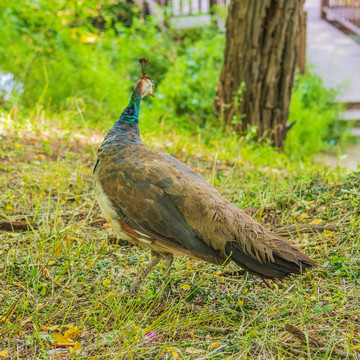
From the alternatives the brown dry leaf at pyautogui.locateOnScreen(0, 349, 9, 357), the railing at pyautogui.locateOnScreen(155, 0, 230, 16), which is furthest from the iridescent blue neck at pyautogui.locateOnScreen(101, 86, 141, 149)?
the railing at pyautogui.locateOnScreen(155, 0, 230, 16)

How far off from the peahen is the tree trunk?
11.9 ft

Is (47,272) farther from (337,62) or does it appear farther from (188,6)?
(188,6)

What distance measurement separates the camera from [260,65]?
7.00 metres

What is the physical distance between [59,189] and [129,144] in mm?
1274

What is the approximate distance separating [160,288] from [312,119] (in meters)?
6.88

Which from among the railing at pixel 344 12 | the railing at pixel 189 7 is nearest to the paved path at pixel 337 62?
the railing at pixel 344 12

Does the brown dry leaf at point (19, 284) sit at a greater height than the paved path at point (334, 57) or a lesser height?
lesser

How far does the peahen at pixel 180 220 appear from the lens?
3061 mm

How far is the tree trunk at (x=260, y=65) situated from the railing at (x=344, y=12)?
7.67 metres

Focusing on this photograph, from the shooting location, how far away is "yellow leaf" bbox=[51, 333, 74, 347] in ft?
9.20

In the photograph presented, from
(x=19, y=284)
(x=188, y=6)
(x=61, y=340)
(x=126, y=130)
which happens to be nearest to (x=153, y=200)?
(x=126, y=130)

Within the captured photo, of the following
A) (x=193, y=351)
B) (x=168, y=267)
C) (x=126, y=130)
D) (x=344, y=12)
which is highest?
(x=344, y=12)

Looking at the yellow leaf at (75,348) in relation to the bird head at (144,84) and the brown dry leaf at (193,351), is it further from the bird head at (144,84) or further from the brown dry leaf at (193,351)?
the bird head at (144,84)

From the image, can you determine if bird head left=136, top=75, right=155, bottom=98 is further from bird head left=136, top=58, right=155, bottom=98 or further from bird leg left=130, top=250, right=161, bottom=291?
bird leg left=130, top=250, right=161, bottom=291
